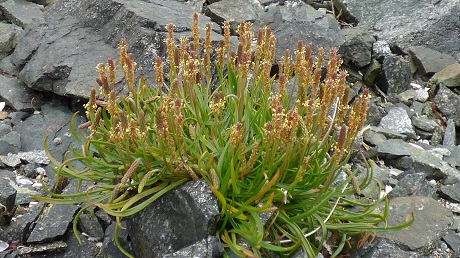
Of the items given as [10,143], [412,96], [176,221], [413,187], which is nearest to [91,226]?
[176,221]

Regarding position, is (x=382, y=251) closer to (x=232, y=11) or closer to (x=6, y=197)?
(x=6, y=197)

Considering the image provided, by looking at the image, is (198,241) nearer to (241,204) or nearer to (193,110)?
(241,204)

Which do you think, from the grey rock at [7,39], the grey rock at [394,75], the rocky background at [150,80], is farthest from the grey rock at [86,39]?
the grey rock at [394,75]

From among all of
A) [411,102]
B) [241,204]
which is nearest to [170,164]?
[241,204]

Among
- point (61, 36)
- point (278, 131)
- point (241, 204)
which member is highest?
point (278, 131)

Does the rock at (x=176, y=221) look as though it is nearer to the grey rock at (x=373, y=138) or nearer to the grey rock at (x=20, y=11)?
the grey rock at (x=373, y=138)
